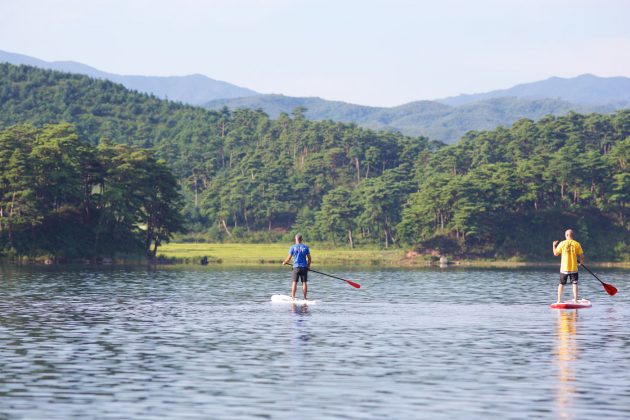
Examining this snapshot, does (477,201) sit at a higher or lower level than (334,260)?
higher

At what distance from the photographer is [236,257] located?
415ft

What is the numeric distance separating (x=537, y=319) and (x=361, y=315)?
623 cm

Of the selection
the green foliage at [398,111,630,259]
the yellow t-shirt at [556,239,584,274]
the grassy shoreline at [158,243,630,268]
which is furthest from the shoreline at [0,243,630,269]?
the yellow t-shirt at [556,239,584,274]

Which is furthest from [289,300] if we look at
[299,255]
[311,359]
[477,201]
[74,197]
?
[477,201]

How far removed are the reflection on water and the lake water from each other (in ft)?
0.18

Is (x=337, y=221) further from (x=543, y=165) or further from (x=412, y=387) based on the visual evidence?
(x=412, y=387)

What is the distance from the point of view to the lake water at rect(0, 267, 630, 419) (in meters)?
19.8

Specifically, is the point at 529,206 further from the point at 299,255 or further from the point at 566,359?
the point at 566,359

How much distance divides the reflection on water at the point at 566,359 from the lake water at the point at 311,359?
0.05 meters

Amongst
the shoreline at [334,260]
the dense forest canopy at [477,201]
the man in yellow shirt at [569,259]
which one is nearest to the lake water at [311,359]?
the man in yellow shirt at [569,259]

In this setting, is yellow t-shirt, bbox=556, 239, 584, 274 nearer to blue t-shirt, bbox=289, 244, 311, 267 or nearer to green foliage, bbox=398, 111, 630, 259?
blue t-shirt, bbox=289, 244, 311, 267

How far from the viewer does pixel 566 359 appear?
86.7 ft

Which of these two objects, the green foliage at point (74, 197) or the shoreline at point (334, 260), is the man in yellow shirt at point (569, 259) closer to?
the shoreline at point (334, 260)

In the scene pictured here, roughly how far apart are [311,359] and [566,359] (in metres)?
6.15
